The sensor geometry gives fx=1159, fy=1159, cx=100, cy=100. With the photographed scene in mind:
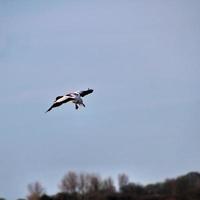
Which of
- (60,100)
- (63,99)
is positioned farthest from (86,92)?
(63,99)

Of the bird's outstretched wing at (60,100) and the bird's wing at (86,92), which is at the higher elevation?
the bird's wing at (86,92)

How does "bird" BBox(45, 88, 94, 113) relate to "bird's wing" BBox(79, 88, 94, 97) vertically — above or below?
below

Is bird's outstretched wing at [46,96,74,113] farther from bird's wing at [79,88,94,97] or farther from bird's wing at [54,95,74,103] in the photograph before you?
bird's wing at [79,88,94,97]

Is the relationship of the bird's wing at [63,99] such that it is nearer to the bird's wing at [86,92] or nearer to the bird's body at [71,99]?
the bird's body at [71,99]

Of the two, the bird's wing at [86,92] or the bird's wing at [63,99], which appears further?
the bird's wing at [86,92]

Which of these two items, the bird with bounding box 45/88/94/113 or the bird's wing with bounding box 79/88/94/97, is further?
the bird's wing with bounding box 79/88/94/97

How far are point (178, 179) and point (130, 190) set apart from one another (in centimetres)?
466

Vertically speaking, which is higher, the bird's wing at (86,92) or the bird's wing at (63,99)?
the bird's wing at (86,92)

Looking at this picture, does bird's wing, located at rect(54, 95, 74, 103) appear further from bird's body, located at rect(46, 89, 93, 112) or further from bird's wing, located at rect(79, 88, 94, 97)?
bird's wing, located at rect(79, 88, 94, 97)

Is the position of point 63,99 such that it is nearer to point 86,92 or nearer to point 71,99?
point 71,99

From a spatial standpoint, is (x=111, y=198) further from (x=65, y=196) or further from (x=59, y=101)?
(x=59, y=101)

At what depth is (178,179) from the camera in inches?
3789

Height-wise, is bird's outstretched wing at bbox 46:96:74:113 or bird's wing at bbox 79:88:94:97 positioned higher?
bird's wing at bbox 79:88:94:97

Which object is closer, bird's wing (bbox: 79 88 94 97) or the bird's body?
the bird's body
